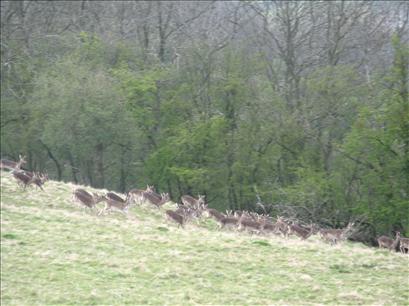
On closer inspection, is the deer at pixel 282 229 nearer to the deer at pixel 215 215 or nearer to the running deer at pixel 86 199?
the deer at pixel 215 215

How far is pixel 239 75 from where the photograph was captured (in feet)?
136

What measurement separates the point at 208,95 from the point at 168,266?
28192mm

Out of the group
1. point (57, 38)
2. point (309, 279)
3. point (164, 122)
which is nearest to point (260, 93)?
point (164, 122)

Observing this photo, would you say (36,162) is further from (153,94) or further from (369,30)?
(369,30)

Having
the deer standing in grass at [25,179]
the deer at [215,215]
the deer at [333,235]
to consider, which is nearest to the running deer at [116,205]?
the deer standing in grass at [25,179]

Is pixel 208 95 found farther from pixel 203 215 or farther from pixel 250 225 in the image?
pixel 250 225

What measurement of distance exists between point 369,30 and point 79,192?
25.1 metres

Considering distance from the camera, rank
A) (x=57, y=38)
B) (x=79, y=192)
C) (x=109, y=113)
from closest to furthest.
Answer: (x=79, y=192) → (x=109, y=113) → (x=57, y=38)

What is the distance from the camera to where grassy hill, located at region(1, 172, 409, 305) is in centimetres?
1350

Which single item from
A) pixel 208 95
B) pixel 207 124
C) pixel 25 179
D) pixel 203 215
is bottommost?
pixel 203 215

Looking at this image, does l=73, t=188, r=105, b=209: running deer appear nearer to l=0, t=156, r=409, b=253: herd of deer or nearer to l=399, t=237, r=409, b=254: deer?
l=0, t=156, r=409, b=253: herd of deer

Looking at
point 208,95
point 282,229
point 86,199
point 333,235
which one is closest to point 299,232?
point 282,229

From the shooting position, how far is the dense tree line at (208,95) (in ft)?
122

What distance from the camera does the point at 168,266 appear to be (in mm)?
15398
